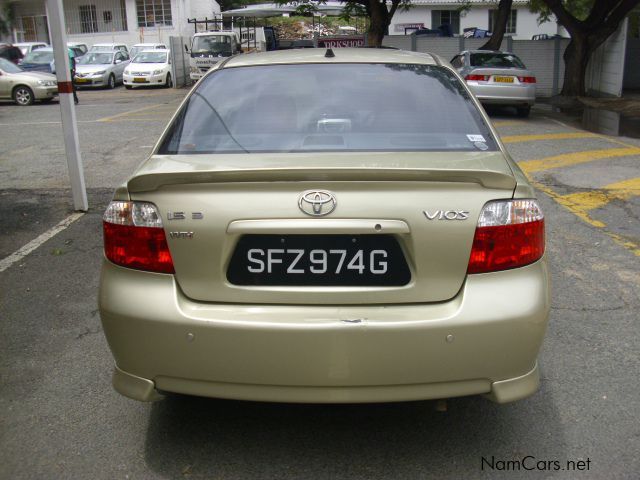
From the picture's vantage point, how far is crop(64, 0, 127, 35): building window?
4153 cm

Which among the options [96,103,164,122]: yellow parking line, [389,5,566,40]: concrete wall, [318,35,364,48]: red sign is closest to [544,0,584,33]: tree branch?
[318,35,364,48]: red sign

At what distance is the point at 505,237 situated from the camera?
294cm

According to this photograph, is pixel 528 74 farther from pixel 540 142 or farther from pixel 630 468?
pixel 630 468

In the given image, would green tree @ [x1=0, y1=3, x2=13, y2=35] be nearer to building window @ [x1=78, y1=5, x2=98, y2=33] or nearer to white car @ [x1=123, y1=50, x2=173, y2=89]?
white car @ [x1=123, y1=50, x2=173, y2=89]

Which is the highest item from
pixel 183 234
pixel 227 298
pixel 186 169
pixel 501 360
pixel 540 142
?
pixel 186 169

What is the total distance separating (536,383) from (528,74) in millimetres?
14432

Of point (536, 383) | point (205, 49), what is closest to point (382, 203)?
point (536, 383)

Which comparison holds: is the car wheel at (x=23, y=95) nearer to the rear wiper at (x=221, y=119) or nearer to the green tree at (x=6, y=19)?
the green tree at (x=6, y=19)

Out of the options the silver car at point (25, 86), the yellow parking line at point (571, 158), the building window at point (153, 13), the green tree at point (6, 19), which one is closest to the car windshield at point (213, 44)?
the silver car at point (25, 86)

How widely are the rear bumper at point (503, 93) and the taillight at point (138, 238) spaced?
46.7 ft

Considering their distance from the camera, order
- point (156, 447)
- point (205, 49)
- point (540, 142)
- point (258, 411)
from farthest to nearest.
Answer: point (205, 49) < point (540, 142) < point (258, 411) < point (156, 447)

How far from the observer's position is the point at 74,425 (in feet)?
11.6

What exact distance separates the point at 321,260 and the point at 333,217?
18 centimetres

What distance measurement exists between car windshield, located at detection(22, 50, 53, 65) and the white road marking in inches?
874
